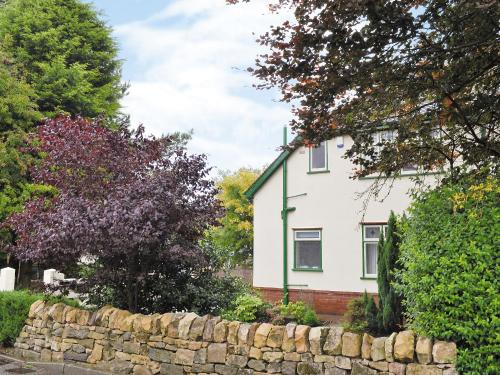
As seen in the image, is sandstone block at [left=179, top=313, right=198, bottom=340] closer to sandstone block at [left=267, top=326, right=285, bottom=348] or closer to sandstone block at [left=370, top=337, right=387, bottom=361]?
sandstone block at [left=267, top=326, right=285, bottom=348]

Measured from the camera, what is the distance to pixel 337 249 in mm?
15789

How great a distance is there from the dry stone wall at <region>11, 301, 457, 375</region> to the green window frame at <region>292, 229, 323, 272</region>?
909cm

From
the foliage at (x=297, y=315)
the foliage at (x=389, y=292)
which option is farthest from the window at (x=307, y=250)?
the foliage at (x=389, y=292)

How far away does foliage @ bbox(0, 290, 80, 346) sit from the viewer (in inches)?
366

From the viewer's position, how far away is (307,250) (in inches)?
649

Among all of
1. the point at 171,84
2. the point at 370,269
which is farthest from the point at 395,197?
the point at 171,84

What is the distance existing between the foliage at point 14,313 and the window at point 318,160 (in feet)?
30.5

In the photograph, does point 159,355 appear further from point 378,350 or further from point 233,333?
point 378,350

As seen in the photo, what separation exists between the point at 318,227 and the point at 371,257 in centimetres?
195

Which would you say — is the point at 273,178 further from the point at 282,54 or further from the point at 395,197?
the point at 282,54

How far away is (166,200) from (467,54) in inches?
190

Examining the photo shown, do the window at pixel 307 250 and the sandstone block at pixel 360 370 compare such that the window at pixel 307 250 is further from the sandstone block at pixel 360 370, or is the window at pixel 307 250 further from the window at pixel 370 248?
the sandstone block at pixel 360 370

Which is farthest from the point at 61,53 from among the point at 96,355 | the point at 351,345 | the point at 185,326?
the point at 351,345

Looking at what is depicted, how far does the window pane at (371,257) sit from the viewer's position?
600 inches
